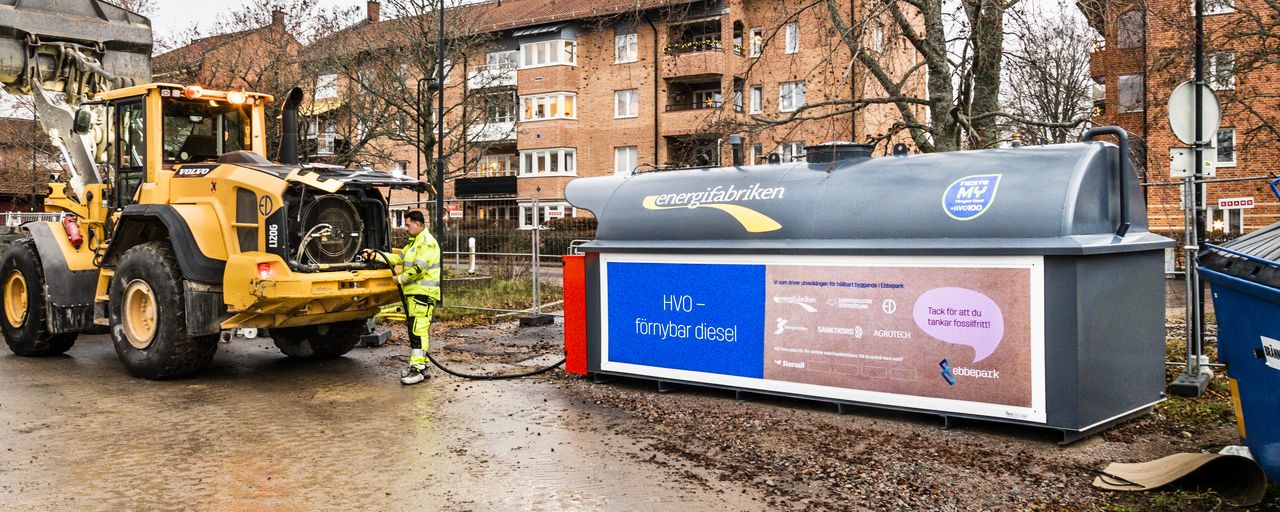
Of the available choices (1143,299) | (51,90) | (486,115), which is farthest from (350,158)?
(1143,299)

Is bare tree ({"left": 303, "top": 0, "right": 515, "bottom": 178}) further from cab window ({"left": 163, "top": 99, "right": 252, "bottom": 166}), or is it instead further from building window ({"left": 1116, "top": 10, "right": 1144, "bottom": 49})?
building window ({"left": 1116, "top": 10, "right": 1144, "bottom": 49})

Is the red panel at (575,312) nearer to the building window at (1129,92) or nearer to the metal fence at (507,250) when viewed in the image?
the metal fence at (507,250)

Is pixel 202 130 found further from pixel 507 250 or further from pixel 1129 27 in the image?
pixel 1129 27

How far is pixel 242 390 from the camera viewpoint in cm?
942

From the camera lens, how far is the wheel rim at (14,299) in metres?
11.8

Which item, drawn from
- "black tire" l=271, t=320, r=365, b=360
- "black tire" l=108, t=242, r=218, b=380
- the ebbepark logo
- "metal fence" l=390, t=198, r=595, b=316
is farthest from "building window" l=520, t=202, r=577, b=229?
"black tire" l=108, t=242, r=218, b=380

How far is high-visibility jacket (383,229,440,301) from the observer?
9.51 meters

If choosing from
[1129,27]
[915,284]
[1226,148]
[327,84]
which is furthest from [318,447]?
[1226,148]

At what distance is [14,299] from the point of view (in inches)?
466

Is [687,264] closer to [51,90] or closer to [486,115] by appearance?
[51,90]

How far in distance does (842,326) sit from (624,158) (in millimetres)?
32534

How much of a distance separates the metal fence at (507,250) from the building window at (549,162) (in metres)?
23.3

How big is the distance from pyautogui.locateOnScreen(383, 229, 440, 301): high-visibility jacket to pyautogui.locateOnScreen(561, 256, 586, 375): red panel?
135cm

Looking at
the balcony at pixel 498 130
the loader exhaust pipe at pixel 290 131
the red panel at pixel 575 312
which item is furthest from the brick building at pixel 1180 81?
the balcony at pixel 498 130
